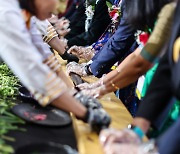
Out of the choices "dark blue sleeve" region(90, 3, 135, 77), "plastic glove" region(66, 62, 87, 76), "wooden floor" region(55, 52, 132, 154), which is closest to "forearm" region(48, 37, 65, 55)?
"plastic glove" region(66, 62, 87, 76)

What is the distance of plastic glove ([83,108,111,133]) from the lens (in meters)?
1.17

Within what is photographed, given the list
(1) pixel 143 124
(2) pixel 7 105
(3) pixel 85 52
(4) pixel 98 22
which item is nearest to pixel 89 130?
(1) pixel 143 124

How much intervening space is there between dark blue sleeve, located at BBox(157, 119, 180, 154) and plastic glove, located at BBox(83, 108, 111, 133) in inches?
9.4

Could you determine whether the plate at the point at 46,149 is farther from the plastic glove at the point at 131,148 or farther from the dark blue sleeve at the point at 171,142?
the dark blue sleeve at the point at 171,142

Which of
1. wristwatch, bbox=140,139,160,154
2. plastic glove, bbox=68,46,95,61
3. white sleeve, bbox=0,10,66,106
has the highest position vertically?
white sleeve, bbox=0,10,66,106

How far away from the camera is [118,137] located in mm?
1044

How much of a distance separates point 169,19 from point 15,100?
2.23 feet

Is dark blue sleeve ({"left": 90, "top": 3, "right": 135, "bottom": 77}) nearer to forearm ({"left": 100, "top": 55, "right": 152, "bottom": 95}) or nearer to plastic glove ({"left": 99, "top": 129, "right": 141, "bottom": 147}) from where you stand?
forearm ({"left": 100, "top": 55, "right": 152, "bottom": 95})

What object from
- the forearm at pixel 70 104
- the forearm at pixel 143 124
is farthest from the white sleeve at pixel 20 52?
the forearm at pixel 143 124

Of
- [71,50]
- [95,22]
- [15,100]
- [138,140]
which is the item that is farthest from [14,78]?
[95,22]

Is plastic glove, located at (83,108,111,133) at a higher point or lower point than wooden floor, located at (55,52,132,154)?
higher

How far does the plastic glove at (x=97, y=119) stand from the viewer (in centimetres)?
117

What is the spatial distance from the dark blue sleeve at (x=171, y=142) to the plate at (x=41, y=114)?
1.26ft

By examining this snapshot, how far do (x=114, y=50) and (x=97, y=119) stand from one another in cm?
115
